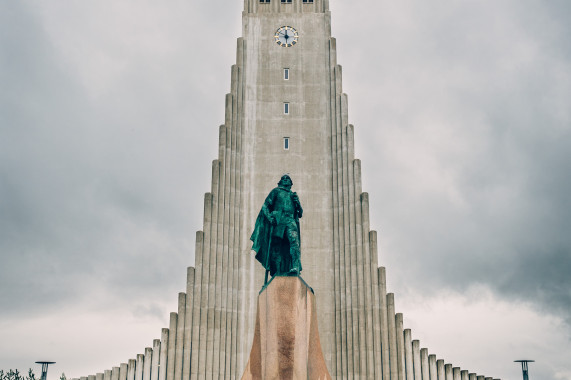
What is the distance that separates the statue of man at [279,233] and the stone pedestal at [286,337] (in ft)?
2.50

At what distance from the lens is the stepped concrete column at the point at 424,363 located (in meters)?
30.5

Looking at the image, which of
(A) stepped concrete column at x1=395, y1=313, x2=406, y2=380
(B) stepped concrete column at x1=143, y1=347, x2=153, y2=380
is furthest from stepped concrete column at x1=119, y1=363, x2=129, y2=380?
(A) stepped concrete column at x1=395, y1=313, x2=406, y2=380

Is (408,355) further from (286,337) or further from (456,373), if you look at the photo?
(286,337)

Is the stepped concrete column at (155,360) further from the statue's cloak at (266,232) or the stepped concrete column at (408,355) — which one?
the statue's cloak at (266,232)

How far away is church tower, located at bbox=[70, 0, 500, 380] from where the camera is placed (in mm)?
30656

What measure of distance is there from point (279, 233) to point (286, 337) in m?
2.58

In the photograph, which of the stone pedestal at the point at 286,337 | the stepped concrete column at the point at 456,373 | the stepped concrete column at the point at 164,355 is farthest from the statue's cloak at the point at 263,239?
the stepped concrete column at the point at 456,373

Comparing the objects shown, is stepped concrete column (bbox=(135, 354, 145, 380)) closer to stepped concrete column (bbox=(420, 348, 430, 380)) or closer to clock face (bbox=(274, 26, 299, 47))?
stepped concrete column (bbox=(420, 348, 430, 380))

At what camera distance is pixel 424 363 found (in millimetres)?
30672

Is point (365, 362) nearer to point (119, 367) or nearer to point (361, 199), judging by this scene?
point (361, 199)

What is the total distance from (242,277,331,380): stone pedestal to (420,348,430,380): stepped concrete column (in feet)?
56.2

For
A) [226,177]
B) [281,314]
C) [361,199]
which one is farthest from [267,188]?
[281,314]

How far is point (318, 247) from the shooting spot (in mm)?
33469

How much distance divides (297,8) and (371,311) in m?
17.6
